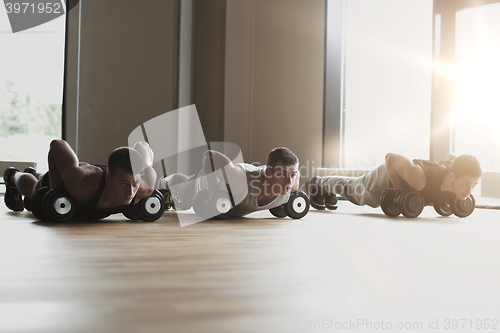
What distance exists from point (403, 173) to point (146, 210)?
47.7 inches

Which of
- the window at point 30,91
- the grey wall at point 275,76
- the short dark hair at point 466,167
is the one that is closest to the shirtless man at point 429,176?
the short dark hair at point 466,167

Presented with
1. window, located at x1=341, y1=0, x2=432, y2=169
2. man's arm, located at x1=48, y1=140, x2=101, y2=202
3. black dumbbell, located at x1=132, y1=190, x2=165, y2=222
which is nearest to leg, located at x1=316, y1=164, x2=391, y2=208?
black dumbbell, located at x1=132, y1=190, x2=165, y2=222

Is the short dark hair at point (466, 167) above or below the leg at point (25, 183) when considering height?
above

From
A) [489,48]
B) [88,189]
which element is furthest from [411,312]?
[489,48]

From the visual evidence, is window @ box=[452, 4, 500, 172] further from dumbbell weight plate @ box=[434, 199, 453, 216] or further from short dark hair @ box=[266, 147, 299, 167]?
short dark hair @ box=[266, 147, 299, 167]

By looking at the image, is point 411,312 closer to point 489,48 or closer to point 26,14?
point 489,48

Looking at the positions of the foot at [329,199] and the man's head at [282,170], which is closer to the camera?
the man's head at [282,170]

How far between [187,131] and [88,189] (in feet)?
7.57

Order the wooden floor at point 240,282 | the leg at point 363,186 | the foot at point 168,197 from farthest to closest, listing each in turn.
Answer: the foot at point 168,197 < the leg at point 363,186 < the wooden floor at point 240,282

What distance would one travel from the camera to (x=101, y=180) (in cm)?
155

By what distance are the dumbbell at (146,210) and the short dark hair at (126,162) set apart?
0.61ft

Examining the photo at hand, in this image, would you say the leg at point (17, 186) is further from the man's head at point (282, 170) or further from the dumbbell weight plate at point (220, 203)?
the man's head at point (282, 170)

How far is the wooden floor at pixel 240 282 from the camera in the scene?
47cm

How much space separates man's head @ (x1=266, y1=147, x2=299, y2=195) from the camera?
1669 mm
